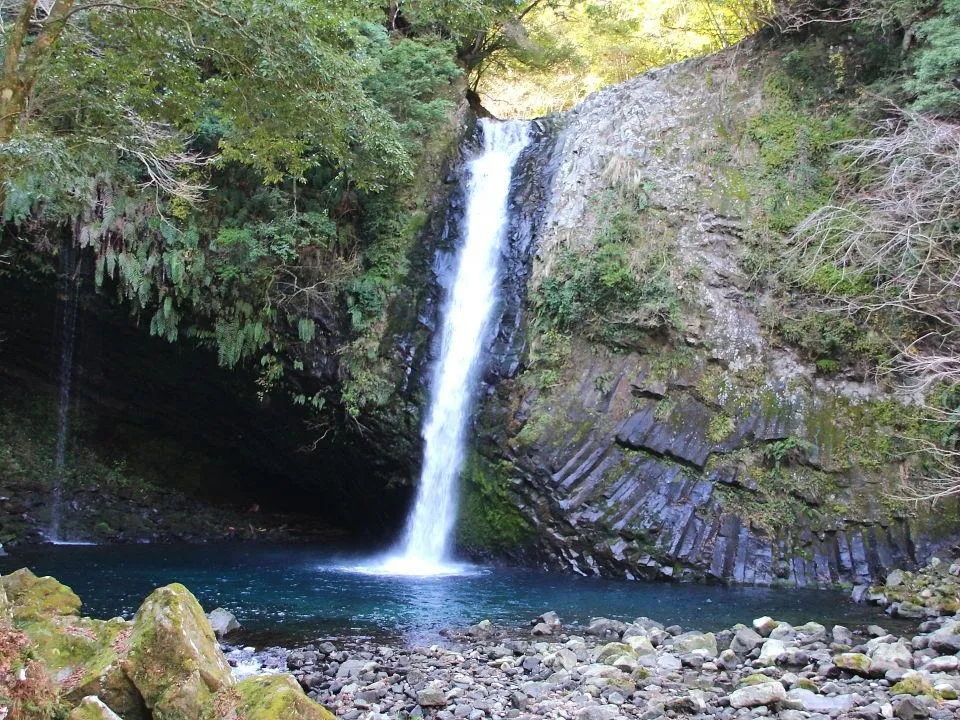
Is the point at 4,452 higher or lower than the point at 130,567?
higher

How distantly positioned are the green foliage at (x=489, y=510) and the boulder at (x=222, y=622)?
16.2ft

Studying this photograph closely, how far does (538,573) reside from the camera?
467 inches

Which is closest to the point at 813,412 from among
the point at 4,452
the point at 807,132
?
the point at 807,132

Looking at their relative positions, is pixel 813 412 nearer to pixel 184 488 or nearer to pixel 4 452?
pixel 184 488

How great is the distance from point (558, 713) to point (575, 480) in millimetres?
6378

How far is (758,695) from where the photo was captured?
555 centimetres

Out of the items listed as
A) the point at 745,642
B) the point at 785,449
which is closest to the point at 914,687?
the point at 745,642

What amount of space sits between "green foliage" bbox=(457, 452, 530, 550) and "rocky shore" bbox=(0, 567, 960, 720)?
12.6ft

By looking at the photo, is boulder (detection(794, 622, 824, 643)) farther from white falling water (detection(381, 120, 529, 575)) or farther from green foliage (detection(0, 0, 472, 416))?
green foliage (detection(0, 0, 472, 416))

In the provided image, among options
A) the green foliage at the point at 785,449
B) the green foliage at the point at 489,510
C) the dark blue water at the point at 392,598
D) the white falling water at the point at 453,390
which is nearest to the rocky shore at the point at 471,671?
the dark blue water at the point at 392,598

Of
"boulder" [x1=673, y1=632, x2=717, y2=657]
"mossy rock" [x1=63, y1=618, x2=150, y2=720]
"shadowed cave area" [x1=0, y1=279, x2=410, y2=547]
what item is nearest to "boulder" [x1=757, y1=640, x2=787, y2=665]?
"boulder" [x1=673, y1=632, x2=717, y2=657]

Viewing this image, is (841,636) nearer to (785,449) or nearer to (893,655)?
(893,655)

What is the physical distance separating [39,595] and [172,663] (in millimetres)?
3464

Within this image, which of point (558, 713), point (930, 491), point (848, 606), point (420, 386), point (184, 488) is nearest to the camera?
point (558, 713)
